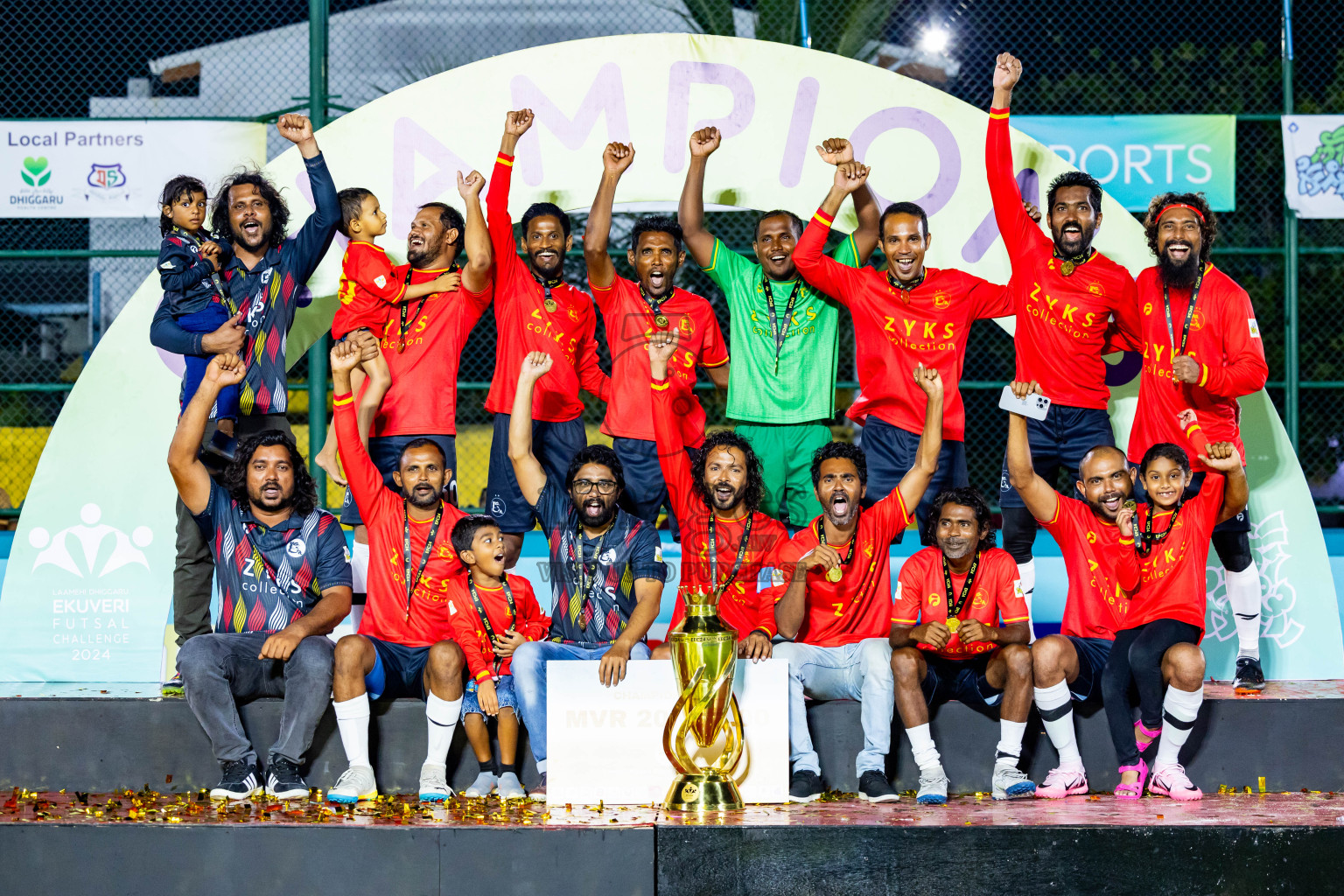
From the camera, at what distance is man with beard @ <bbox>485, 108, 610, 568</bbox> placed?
602 centimetres

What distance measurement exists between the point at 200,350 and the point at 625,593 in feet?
7.05

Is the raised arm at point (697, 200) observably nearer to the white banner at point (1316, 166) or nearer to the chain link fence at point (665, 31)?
the chain link fence at point (665, 31)

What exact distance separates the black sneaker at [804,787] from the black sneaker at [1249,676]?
1.98 m

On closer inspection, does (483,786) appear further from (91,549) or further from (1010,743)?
(91,549)

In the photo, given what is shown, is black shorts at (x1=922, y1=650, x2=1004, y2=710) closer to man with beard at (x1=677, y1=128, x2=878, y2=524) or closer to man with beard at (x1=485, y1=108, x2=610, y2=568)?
man with beard at (x1=677, y1=128, x2=878, y2=524)

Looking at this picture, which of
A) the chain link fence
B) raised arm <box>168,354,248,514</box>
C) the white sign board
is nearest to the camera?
the white sign board

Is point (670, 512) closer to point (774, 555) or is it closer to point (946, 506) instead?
point (774, 555)

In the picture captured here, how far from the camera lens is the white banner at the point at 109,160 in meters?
7.20

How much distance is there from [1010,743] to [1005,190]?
254cm

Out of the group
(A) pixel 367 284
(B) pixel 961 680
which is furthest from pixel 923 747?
(A) pixel 367 284

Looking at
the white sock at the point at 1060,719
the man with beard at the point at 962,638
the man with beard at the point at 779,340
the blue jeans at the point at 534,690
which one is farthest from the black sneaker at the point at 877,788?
the man with beard at the point at 779,340

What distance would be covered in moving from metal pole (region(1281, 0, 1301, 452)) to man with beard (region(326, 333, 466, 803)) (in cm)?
486

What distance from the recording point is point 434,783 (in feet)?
16.2

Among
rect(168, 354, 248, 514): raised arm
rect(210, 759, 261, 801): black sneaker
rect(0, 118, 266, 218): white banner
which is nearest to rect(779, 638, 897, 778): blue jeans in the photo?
rect(210, 759, 261, 801): black sneaker
